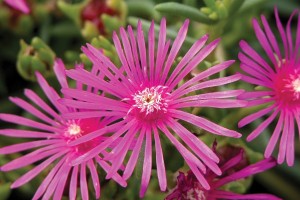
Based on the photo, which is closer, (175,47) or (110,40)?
(175,47)

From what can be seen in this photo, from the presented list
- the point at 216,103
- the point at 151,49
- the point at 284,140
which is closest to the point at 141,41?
the point at 151,49

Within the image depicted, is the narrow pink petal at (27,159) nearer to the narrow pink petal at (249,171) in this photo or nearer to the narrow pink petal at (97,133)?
the narrow pink petal at (97,133)

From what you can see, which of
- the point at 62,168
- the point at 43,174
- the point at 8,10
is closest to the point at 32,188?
the point at 43,174

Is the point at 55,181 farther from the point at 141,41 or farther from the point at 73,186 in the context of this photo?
the point at 141,41

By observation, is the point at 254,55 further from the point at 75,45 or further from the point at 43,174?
the point at 75,45

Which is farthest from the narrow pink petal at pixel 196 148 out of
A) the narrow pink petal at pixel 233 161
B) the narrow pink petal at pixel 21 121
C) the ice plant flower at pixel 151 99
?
the narrow pink petal at pixel 21 121
